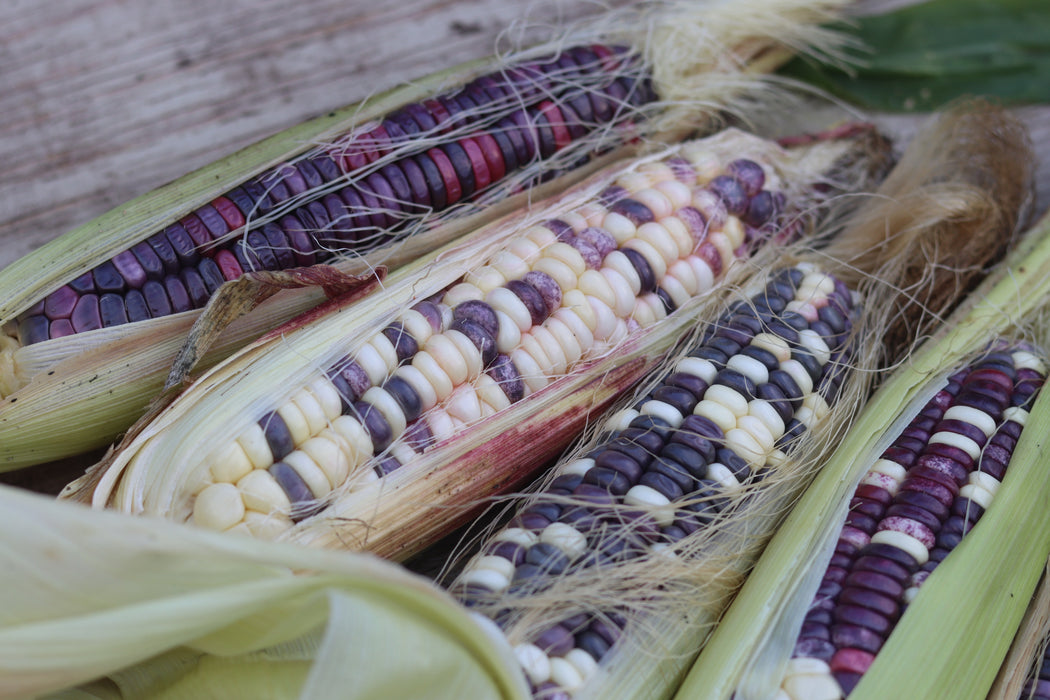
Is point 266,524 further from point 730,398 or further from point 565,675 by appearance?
point 730,398

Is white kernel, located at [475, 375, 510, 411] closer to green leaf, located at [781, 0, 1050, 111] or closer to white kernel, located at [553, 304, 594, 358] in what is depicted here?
white kernel, located at [553, 304, 594, 358]

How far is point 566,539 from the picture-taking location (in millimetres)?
1270

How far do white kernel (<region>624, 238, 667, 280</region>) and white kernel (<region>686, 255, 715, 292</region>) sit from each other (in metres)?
0.08

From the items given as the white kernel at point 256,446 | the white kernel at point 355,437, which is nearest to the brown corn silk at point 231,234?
the white kernel at point 256,446

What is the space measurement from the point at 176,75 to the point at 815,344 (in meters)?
1.80

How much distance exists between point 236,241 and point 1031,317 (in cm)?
169

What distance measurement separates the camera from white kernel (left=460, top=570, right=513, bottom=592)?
1.23 m

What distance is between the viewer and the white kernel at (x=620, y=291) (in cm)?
166

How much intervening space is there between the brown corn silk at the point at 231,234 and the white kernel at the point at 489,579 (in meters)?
0.63

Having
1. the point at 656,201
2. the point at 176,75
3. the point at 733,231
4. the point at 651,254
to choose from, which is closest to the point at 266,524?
the point at 651,254

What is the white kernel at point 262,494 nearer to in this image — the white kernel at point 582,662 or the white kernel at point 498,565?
the white kernel at point 498,565

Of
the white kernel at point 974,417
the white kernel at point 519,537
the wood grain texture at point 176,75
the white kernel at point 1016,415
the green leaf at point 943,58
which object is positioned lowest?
the white kernel at point 1016,415

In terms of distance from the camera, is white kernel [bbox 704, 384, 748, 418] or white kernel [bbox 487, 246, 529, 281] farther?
white kernel [bbox 487, 246, 529, 281]

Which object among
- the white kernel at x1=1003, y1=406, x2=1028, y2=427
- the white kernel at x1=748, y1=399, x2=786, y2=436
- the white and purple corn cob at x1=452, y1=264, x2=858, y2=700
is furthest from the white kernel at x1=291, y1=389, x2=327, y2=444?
the white kernel at x1=1003, y1=406, x2=1028, y2=427
